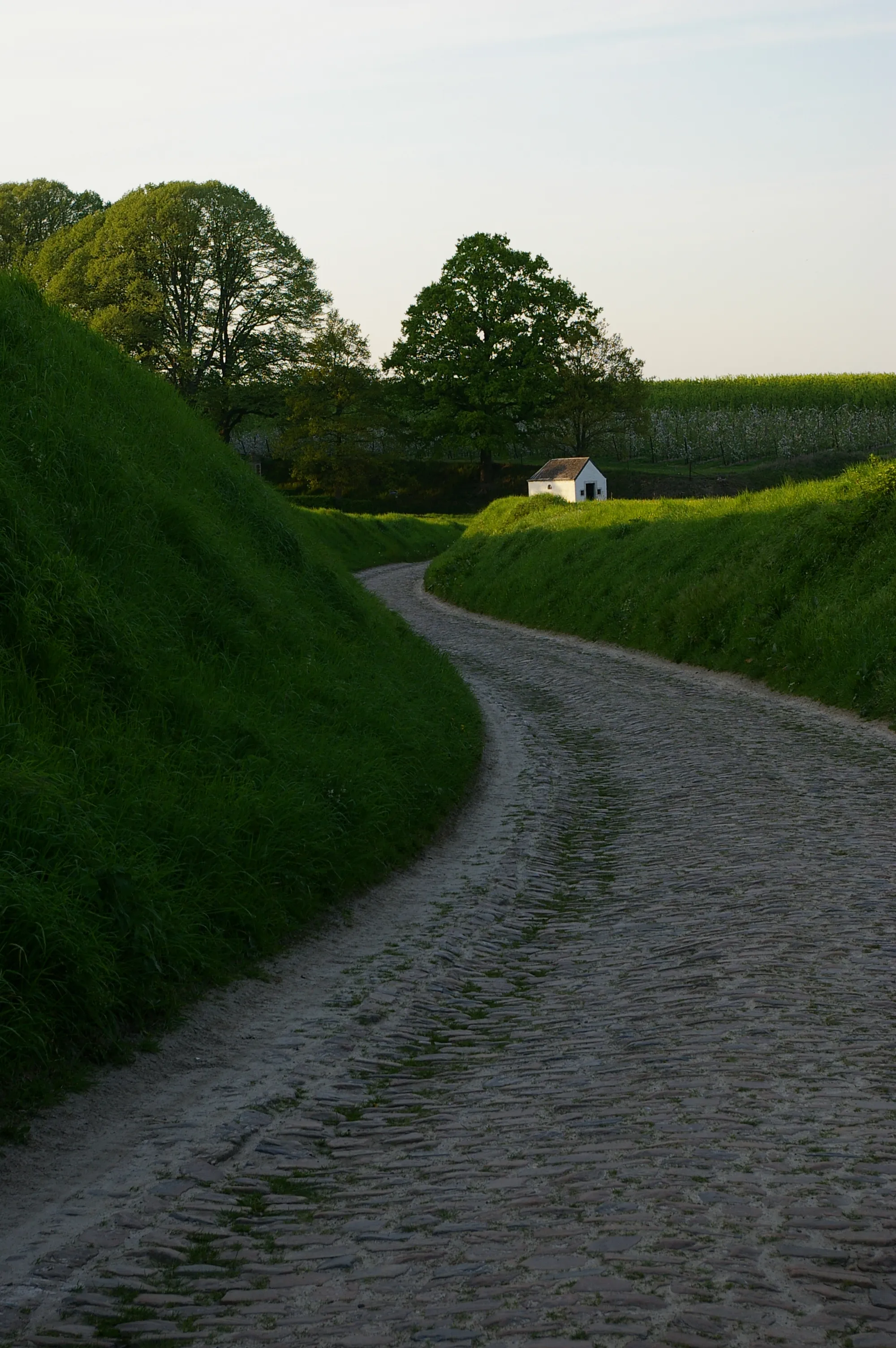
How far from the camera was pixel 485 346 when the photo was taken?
7619 centimetres

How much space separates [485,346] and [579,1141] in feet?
247

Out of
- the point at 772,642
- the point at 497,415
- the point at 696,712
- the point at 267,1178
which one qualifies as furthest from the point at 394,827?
the point at 497,415

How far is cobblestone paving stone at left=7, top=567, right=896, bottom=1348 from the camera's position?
3523mm

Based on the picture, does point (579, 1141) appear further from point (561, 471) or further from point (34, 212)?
point (34, 212)

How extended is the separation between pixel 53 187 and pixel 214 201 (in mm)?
22460

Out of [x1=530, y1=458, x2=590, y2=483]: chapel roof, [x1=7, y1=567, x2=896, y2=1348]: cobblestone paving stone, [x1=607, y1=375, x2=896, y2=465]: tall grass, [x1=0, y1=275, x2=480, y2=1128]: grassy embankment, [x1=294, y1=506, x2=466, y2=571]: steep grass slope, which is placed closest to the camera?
[x1=7, y1=567, x2=896, y2=1348]: cobblestone paving stone

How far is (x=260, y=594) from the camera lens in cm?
1383

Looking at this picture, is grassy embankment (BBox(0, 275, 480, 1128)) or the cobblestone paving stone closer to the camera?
the cobblestone paving stone

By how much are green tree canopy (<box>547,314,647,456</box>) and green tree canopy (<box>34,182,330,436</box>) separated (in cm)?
1971

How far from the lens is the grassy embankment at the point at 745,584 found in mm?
19422

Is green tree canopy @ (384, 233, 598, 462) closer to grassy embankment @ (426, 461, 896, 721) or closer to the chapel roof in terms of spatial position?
the chapel roof

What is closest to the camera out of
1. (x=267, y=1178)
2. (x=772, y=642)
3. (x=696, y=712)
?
(x=267, y=1178)

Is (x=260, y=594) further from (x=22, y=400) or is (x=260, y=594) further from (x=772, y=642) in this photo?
(x=772, y=642)

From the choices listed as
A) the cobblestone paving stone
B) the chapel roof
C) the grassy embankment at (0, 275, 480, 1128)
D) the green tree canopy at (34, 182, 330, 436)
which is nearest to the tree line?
the green tree canopy at (34, 182, 330, 436)
